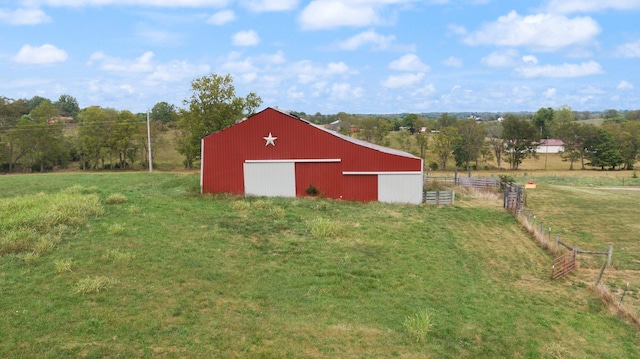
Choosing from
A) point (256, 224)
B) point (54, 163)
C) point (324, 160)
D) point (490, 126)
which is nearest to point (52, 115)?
point (54, 163)

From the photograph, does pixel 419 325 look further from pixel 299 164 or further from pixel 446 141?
pixel 446 141

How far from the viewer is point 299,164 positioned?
25844 mm

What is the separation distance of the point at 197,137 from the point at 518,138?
5288 centimetres

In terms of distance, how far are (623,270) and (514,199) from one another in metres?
9.77

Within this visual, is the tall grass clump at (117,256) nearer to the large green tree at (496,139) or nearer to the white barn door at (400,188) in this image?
the white barn door at (400,188)

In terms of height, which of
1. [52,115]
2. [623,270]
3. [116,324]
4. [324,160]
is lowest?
[623,270]

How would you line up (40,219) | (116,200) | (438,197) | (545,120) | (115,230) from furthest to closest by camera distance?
(545,120) < (438,197) < (116,200) < (40,219) < (115,230)

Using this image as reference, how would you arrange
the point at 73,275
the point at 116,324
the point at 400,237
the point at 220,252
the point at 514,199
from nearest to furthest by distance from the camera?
1. the point at 116,324
2. the point at 73,275
3. the point at 220,252
4. the point at 400,237
5. the point at 514,199

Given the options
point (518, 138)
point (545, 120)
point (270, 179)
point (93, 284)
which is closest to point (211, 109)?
point (270, 179)

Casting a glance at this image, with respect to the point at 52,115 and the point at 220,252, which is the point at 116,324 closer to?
the point at 220,252

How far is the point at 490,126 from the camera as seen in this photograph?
77125mm

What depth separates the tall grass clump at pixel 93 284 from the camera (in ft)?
34.1

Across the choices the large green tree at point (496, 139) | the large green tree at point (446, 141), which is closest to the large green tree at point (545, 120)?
the large green tree at point (496, 139)

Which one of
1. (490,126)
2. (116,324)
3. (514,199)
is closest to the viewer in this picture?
(116,324)
